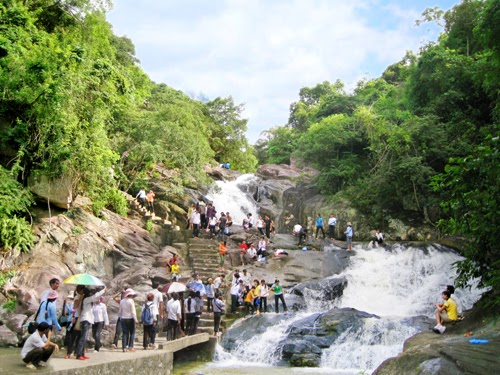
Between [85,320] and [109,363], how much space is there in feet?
3.06

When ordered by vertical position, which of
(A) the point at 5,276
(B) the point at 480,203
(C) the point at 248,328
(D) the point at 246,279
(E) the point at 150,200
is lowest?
(C) the point at 248,328

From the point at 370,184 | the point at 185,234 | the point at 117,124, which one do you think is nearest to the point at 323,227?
the point at 370,184

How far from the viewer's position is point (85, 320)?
8.50 metres

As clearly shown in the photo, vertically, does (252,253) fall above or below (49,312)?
above

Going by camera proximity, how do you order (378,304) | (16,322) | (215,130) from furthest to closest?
(215,130)
(378,304)
(16,322)

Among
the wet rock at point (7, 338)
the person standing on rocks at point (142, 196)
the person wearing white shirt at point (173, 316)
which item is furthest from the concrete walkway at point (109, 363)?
the person standing on rocks at point (142, 196)

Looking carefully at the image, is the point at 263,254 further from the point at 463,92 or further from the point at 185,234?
the point at 463,92

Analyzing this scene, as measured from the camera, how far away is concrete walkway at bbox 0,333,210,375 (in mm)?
7110

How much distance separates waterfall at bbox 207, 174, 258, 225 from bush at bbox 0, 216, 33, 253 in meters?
13.3

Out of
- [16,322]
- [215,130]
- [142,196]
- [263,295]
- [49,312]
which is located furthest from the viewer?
[215,130]

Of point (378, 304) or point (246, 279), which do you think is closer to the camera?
point (246, 279)

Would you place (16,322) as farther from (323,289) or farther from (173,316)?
(323,289)

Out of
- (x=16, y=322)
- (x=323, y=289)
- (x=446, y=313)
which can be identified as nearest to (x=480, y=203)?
(x=446, y=313)

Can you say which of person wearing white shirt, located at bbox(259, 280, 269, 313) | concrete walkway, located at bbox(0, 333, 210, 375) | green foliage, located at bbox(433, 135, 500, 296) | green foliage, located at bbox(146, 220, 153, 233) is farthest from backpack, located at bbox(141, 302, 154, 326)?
green foliage, located at bbox(146, 220, 153, 233)
